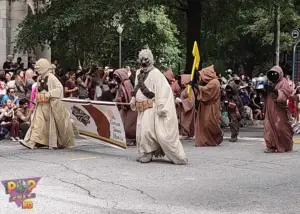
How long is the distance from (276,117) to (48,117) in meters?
4.67

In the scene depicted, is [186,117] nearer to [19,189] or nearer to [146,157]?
[146,157]

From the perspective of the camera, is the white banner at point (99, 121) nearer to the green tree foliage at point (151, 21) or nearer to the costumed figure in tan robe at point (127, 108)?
the costumed figure in tan robe at point (127, 108)

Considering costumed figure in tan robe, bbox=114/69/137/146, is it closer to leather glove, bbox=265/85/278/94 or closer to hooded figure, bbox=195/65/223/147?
hooded figure, bbox=195/65/223/147

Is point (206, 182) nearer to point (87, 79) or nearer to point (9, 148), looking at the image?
point (9, 148)

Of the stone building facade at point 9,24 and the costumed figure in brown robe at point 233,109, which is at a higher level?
the stone building facade at point 9,24

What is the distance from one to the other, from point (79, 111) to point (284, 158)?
4.29 m

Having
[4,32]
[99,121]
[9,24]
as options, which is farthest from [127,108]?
[9,24]

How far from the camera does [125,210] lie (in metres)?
7.01

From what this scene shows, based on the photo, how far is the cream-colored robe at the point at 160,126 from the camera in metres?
10.2

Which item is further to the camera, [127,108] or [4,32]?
[4,32]

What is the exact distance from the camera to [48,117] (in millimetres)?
12492

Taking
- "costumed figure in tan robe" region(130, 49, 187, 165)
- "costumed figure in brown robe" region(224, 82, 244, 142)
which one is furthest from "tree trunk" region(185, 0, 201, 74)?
"costumed figure in tan robe" region(130, 49, 187, 165)

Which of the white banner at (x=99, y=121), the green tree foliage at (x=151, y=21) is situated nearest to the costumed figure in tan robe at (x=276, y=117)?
the white banner at (x=99, y=121)

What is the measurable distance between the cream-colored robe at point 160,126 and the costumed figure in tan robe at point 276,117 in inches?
110
